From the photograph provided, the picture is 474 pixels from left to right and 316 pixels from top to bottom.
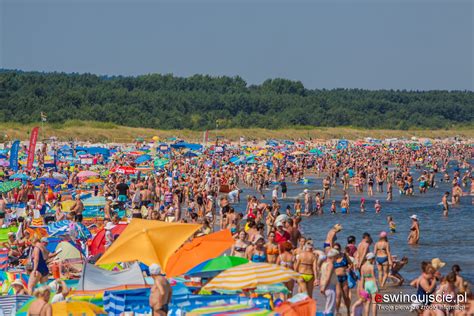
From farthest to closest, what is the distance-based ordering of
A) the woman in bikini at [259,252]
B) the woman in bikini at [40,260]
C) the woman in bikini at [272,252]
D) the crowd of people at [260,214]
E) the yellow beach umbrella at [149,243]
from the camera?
the woman in bikini at [272,252] < the woman in bikini at [259,252] < the woman in bikini at [40,260] < the crowd of people at [260,214] < the yellow beach umbrella at [149,243]

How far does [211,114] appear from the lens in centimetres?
8462

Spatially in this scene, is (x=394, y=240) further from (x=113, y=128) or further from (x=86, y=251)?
(x=113, y=128)

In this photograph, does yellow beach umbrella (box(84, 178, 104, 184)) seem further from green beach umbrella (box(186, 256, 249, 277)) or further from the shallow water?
green beach umbrella (box(186, 256, 249, 277))

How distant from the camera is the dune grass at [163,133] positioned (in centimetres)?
6191

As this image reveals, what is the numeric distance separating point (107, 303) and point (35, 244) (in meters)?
2.93

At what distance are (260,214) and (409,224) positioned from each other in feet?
19.8

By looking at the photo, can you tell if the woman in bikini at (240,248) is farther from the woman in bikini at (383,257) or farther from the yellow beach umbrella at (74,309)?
the yellow beach umbrella at (74,309)

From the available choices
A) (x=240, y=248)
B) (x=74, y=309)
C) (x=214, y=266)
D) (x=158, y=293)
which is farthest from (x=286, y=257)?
(x=74, y=309)

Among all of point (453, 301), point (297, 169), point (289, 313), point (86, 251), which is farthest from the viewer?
point (297, 169)

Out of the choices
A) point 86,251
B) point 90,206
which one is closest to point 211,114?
point 90,206

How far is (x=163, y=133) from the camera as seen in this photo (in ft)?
230

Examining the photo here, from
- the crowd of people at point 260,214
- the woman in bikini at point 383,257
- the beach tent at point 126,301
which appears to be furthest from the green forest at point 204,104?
the beach tent at point 126,301

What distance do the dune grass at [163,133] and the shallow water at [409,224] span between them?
2845 cm

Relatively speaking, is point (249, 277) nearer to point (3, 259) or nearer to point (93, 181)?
point (3, 259)
